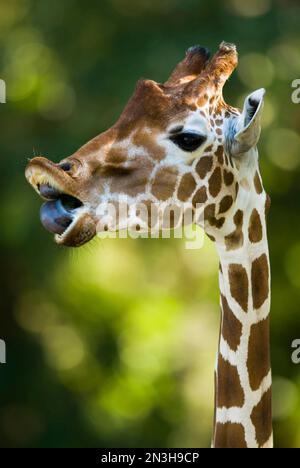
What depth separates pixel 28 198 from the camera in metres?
10.5

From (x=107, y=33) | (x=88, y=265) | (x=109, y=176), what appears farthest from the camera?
(x=107, y=33)

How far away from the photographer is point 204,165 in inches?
146

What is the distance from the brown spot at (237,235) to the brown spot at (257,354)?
0.97 ft

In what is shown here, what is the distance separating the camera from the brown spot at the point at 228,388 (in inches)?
149

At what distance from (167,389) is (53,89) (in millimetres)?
3414

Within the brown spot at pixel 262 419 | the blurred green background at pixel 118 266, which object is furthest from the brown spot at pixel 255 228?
the blurred green background at pixel 118 266

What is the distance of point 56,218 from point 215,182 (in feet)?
1.94

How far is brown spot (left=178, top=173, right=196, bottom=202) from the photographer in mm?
3705

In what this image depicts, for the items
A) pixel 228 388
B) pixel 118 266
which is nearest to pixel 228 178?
pixel 228 388

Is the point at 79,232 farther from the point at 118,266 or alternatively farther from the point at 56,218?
the point at 118,266

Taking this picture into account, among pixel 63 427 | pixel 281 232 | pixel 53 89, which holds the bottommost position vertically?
pixel 63 427

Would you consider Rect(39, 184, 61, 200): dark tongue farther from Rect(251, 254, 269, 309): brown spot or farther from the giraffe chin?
Rect(251, 254, 269, 309): brown spot
